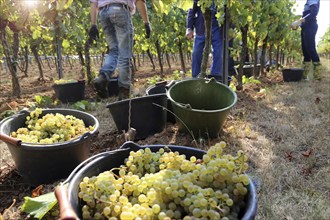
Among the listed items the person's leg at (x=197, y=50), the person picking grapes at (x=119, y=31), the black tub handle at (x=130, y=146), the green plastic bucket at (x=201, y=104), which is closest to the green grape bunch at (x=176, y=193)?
the black tub handle at (x=130, y=146)

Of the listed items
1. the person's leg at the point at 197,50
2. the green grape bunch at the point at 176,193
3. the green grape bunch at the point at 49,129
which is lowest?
the green grape bunch at the point at 49,129

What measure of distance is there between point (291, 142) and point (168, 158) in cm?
193

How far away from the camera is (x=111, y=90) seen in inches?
217

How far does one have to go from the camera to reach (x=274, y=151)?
103 inches

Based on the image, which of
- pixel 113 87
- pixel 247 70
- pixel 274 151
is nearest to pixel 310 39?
pixel 247 70

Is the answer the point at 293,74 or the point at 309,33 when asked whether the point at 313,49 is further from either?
the point at 293,74

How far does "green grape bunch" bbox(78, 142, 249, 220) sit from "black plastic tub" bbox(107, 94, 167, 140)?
5.27 ft

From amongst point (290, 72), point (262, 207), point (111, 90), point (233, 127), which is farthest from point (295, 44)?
point (262, 207)

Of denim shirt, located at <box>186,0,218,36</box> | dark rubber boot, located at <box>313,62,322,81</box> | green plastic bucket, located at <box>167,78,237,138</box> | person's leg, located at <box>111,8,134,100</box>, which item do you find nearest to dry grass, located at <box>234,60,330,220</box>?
green plastic bucket, located at <box>167,78,237,138</box>

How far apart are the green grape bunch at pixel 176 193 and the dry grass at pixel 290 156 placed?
2.39 feet

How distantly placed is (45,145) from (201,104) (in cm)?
156

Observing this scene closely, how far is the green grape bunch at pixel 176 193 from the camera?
970mm

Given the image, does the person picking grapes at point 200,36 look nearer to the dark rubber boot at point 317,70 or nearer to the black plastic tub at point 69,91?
the black plastic tub at point 69,91

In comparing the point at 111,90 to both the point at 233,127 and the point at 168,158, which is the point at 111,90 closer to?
the point at 233,127
